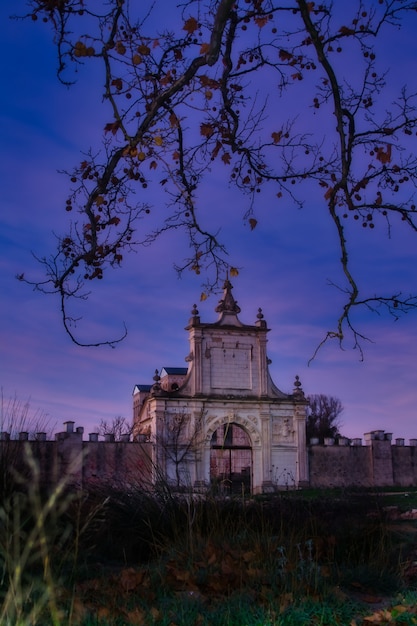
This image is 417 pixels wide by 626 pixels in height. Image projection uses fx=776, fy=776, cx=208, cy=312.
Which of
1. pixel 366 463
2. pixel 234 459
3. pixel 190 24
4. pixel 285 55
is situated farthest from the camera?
pixel 234 459

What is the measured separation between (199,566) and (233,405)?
26119 mm

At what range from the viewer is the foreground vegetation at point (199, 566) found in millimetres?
4809

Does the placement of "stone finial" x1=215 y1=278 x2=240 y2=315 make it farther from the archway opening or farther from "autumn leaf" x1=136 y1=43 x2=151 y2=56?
"autumn leaf" x1=136 y1=43 x2=151 y2=56

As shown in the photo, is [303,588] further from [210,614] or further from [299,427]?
[299,427]

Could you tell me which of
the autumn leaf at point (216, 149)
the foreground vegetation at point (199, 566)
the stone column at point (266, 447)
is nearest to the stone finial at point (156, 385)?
the stone column at point (266, 447)

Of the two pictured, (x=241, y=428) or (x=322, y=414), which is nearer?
(x=241, y=428)

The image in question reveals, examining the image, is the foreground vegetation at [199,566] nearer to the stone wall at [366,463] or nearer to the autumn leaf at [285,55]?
the autumn leaf at [285,55]

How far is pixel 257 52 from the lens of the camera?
25.7 feet

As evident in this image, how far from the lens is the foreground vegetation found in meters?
4.81

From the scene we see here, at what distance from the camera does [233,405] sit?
105ft

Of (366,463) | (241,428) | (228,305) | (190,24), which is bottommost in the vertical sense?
(366,463)

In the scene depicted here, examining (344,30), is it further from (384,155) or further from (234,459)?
(234,459)

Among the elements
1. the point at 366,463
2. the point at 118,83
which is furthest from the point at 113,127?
the point at 366,463

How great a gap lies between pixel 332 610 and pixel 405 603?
2.22 feet
